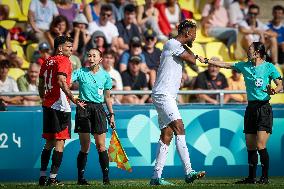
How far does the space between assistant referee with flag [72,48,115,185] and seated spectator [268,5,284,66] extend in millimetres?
8244

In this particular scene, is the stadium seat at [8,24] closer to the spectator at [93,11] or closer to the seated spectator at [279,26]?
the spectator at [93,11]

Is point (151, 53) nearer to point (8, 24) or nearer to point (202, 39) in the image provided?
point (202, 39)

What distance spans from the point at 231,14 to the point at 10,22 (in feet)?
17.0

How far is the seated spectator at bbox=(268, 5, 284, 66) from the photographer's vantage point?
2194 centimetres

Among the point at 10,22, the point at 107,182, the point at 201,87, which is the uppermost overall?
the point at 10,22

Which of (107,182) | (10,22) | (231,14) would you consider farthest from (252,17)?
(107,182)

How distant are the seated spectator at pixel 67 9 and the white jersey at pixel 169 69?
7.33m

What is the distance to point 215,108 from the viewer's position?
55.6 feet

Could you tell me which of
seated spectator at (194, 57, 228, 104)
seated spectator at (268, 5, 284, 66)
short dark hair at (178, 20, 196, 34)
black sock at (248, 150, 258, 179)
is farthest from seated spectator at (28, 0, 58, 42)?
short dark hair at (178, 20, 196, 34)

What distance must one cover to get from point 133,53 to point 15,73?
2.47 meters

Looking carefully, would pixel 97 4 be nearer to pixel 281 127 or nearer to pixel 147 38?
pixel 147 38

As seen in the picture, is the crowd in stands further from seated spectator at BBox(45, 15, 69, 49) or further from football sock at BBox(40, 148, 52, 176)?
football sock at BBox(40, 148, 52, 176)

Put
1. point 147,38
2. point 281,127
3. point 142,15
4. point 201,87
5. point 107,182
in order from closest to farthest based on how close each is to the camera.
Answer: point 107,182
point 281,127
point 201,87
point 147,38
point 142,15

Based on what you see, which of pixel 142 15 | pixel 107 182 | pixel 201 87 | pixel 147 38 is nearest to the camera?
pixel 107 182
